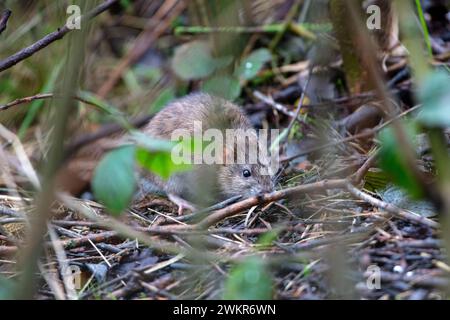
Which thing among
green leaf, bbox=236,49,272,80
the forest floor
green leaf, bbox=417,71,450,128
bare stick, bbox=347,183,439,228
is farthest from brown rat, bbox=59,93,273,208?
green leaf, bbox=417,71,450,128

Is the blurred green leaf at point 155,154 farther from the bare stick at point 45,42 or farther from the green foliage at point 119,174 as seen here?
the bare stick at point 45,42

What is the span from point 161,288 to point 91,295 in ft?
1.05

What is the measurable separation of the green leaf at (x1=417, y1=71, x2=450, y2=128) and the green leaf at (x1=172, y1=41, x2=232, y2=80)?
384 cm

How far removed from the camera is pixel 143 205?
4.43m

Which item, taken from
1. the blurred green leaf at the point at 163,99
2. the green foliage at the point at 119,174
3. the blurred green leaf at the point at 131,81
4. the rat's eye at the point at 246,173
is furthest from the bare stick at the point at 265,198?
the blurred green leaf at the point at 131,81

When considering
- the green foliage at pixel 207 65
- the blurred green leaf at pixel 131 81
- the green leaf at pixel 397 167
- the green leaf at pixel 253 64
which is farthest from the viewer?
the blurred green leaf at pixel 131 81

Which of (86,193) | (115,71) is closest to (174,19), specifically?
(115,71)

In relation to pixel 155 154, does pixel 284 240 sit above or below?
below

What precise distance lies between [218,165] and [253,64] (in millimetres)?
1470

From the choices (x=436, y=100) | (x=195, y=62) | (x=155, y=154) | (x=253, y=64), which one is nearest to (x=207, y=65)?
(x=195, y=62)

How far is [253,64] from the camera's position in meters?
5.83

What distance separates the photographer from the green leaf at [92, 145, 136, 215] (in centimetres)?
197

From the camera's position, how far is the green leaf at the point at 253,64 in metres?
5.75

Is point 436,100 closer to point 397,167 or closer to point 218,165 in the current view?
point 397,167
